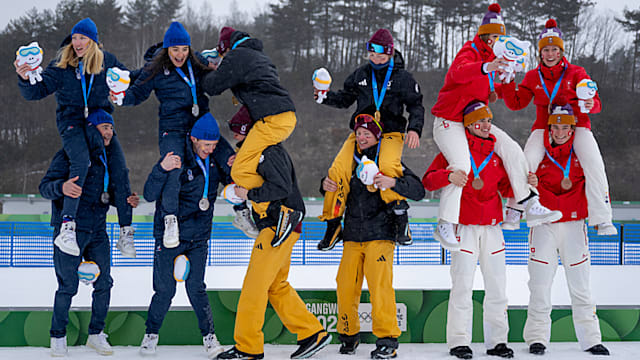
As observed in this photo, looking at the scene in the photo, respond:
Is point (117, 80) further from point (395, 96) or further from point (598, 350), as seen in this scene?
point (598, 350)

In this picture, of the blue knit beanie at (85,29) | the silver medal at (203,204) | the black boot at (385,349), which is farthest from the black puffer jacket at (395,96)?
the blue knit beanie at (85,29)

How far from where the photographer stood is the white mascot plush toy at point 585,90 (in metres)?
4.15

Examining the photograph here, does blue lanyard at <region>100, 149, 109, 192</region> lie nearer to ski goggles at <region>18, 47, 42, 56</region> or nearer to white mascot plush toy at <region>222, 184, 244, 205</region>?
ski goggles at <region>18, 47, 42, 56</region>

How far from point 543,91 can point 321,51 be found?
23069mm

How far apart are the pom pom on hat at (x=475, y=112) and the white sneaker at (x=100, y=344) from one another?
3.26 meters

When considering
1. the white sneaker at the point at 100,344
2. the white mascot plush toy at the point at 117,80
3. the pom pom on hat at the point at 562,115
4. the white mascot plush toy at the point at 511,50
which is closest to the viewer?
the white mascot plush toy at the point at 117,80

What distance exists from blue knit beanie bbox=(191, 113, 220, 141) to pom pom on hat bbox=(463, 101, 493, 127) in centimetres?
196

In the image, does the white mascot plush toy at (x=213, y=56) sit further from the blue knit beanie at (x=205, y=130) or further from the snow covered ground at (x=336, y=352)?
the snow covered ground at (x=336, y=352)

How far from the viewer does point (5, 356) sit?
3854mm

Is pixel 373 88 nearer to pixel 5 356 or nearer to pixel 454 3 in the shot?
pixel 5 356

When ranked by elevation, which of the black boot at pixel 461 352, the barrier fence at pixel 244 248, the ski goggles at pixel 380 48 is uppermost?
the ski goggles at pixel 380 48

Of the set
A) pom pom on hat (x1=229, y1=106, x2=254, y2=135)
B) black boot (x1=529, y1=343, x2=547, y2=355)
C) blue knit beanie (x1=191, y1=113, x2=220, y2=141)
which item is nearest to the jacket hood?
pom pom on hat (x1=229, y1=106, x2=254, y2=135)

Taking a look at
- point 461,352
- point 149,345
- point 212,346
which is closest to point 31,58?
point 149,345

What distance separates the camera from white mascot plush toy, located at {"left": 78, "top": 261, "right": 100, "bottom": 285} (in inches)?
156
